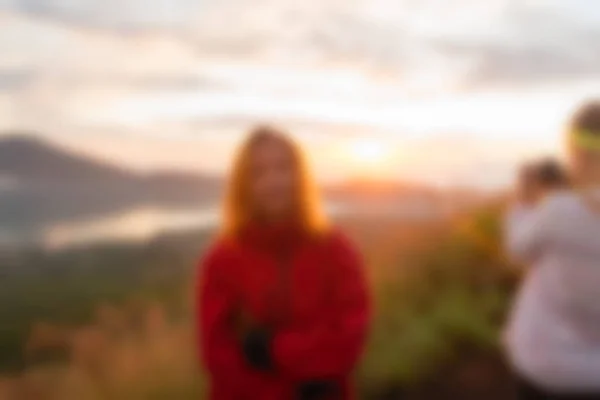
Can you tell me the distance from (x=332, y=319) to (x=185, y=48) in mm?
569

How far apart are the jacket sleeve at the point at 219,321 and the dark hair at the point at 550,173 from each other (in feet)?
2.09

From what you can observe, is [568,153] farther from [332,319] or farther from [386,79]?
[332,319]

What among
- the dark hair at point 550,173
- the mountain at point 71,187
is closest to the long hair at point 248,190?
the mountain at point 71,187

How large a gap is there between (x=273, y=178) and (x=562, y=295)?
52cm

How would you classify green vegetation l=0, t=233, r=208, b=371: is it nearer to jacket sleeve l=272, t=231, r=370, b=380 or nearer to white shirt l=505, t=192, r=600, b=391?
jacket sleeve l=272, t=231, r=370, b=380

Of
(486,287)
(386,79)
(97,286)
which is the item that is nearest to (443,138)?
(386,79)

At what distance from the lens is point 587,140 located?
1.48 meters

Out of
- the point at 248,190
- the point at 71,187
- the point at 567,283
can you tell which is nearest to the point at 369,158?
the point at 248,190

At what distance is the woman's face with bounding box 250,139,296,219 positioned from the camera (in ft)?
4.70

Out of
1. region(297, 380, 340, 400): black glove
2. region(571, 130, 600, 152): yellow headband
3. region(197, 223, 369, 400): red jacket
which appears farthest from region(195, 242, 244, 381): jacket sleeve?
region(571, 130, 600, 152): yellow headband

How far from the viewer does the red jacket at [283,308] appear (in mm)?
1431

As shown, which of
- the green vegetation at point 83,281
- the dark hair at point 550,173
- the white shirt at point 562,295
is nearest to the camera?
the white shirt at point 562,295

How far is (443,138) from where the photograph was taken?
1.71 meters

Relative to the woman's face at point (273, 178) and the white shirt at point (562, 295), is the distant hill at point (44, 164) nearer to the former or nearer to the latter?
the woman's face at point (273, 178)
